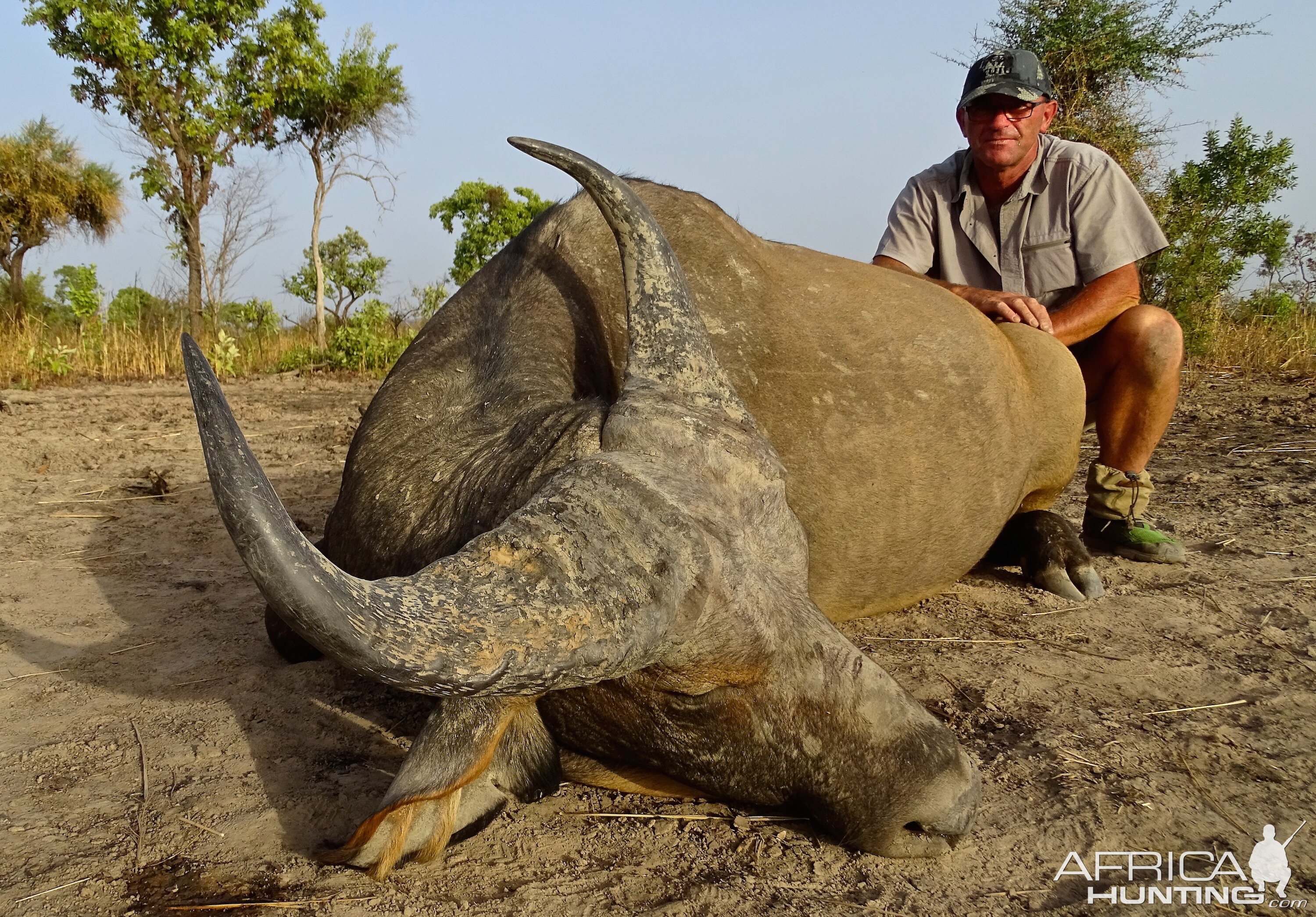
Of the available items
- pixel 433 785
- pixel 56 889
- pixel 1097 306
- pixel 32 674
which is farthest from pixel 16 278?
pixel 433 785

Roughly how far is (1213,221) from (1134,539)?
8.59 meters

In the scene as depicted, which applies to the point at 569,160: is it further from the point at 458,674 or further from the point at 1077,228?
the point at 1077,228

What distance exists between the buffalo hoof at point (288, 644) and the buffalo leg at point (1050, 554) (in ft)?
9.11

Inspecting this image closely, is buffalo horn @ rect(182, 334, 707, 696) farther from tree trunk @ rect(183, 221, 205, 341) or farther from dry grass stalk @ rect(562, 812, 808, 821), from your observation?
tree trunk @ rect(183, 221, 205, 341)

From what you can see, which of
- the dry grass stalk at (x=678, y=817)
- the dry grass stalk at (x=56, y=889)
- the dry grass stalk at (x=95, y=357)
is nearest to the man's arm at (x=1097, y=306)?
the dry grass stalk at (x=678, y=817)

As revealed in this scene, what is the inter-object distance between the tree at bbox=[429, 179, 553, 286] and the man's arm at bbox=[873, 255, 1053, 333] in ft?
65.8

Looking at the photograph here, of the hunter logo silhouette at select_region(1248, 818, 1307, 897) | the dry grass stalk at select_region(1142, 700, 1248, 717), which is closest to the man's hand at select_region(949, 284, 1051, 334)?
the dry grass stalk at select_region(1142, 700, 1248, 717)

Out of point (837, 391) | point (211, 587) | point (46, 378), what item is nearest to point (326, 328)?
point (46, 378)

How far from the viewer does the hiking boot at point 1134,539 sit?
13.3 ft

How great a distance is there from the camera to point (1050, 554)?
3.84 m

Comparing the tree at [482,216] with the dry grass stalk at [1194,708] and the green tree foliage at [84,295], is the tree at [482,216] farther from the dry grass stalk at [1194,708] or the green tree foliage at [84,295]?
the dry grass stalk at [1194,708]

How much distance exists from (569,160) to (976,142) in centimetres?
303

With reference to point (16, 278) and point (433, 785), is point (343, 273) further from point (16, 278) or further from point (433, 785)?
point (433, 785)

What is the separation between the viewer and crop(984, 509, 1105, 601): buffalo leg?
12.2ft
